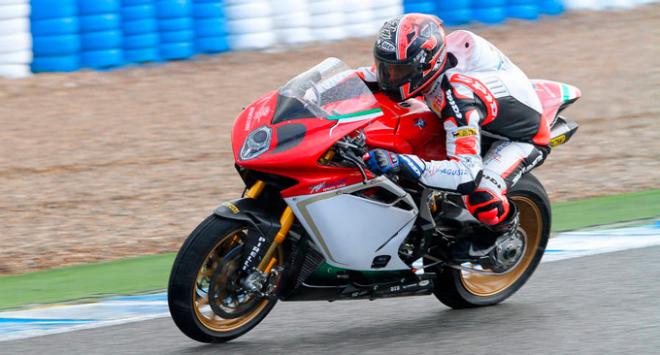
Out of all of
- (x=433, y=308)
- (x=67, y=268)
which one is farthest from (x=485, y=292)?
(x=67, y=268)

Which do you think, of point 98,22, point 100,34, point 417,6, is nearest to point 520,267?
point 98,22

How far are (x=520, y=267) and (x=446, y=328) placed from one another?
0.79 m

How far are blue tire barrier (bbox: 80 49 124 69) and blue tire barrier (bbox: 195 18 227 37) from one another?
1.04 m

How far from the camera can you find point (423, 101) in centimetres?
542

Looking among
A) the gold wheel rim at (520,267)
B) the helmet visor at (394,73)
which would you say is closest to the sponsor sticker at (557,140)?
the gold wheel rim at (520,267)

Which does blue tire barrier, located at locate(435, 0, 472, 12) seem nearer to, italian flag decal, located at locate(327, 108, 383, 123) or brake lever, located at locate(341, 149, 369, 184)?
italian flag decal, located at locate(327, 108, 383, 123)

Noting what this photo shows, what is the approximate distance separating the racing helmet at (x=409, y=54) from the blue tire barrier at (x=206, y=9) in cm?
791

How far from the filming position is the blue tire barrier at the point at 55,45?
12.0 m

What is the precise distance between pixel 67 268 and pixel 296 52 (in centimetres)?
733

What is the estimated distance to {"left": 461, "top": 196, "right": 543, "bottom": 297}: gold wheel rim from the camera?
229 inches

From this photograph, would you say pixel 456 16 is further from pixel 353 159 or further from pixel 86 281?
pixel 353 159

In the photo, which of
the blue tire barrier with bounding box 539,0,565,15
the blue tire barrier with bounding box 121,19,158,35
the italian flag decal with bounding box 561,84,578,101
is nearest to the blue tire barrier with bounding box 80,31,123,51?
the blue tire barrier with bounding box 121,19,158,35

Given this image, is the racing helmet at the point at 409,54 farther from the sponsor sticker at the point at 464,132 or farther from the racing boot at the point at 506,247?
the racing boot at the point at 506,247

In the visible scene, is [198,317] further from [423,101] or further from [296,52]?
[296,52]
